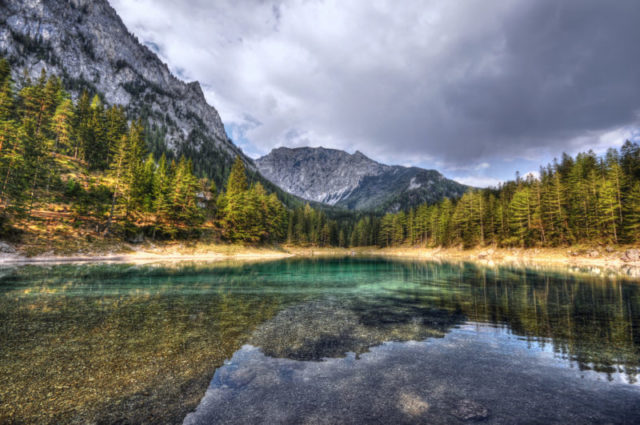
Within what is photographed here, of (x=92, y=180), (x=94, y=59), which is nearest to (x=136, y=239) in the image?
(x=92, y=180)

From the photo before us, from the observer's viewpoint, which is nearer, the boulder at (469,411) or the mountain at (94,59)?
the boulder at (469,411)

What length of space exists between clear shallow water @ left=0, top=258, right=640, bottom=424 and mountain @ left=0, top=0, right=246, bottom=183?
157 metres

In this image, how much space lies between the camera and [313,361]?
326 inches

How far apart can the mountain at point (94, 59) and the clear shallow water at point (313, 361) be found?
157 metres

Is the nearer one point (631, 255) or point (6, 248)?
point (6, 248)

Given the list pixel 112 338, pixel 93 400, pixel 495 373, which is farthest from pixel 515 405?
pixel 112 338

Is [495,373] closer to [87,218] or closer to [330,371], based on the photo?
[330,371]

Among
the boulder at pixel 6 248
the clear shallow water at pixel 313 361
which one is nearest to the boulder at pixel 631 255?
the clear shallow water at pixel 313 361

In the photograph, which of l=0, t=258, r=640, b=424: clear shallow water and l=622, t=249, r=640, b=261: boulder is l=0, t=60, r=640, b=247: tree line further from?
l=0, t=258, r=640, b=424: clear shallow water

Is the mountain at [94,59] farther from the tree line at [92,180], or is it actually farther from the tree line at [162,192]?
the tree line at [162,192]

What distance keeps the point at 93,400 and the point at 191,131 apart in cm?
22179

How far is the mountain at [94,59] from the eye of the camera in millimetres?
132625

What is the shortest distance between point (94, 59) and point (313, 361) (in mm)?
232297

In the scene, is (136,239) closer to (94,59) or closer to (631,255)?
(631,255)
